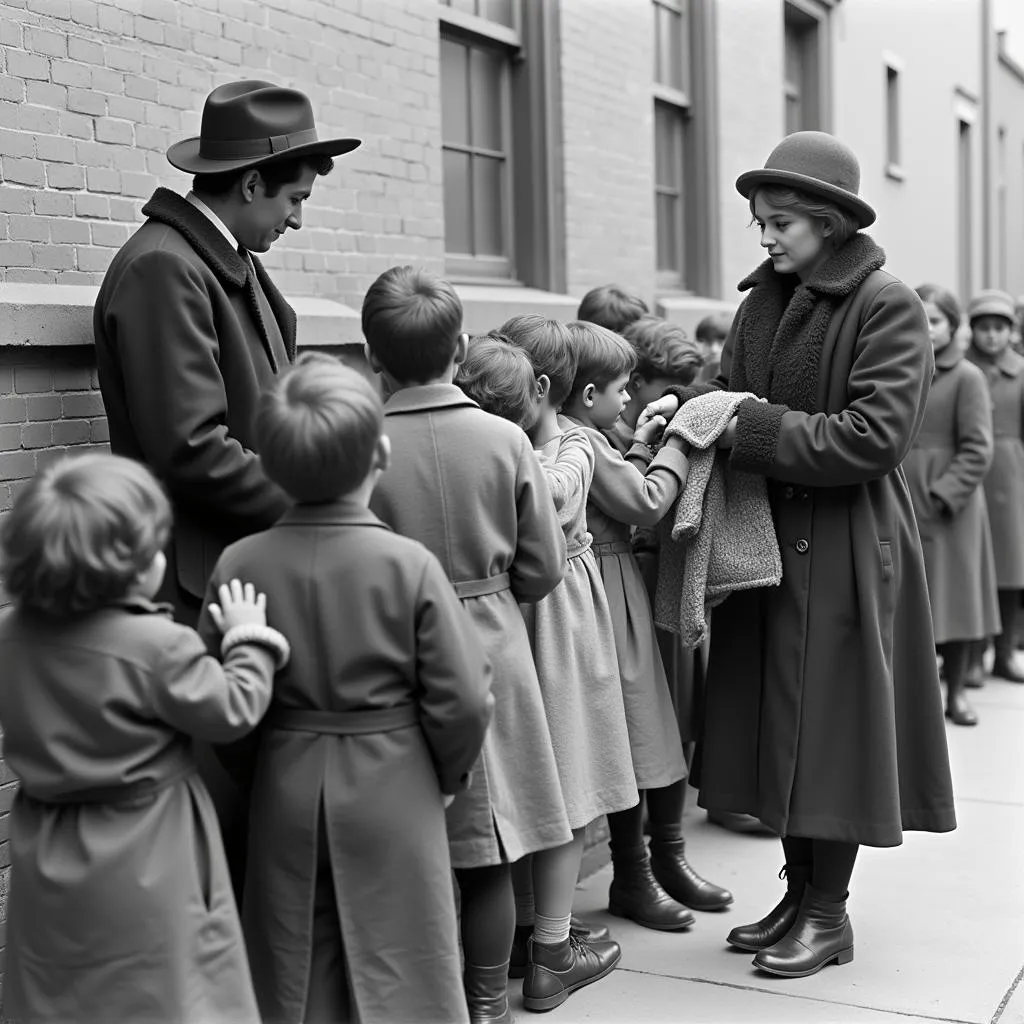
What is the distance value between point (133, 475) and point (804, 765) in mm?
2132

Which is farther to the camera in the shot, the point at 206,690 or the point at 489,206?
the point at 489,206

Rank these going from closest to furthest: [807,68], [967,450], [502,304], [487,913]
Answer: [487,913]
[502,304]
[967,450]
[807,68]

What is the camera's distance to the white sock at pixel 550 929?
3.69 meters

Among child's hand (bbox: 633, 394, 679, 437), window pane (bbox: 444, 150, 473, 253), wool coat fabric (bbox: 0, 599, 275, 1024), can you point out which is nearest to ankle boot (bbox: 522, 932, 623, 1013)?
wool coat fabric (bbox: 0, 599, 275, 1024)

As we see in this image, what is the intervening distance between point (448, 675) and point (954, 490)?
4.79 m

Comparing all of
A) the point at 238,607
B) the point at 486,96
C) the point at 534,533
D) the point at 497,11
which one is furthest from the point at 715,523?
the point at 497,11

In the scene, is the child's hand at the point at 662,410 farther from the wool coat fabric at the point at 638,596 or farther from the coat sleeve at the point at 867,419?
the coat sleeve at the point at 867,419

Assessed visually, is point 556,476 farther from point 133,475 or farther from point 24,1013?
point 24,1013

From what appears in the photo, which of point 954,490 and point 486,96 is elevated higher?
point 486,96

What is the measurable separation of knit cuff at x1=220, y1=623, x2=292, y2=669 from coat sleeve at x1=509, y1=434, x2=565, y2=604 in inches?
29.8

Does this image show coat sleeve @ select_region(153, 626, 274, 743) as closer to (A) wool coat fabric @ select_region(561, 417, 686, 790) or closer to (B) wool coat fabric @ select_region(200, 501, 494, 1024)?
(B) wool coat fabric @ select_region(200, 501, 494, 1024)

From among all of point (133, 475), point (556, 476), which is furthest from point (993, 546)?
point (133, 475)

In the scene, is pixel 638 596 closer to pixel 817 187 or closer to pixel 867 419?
pixel 867 419

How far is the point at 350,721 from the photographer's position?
2680mm
